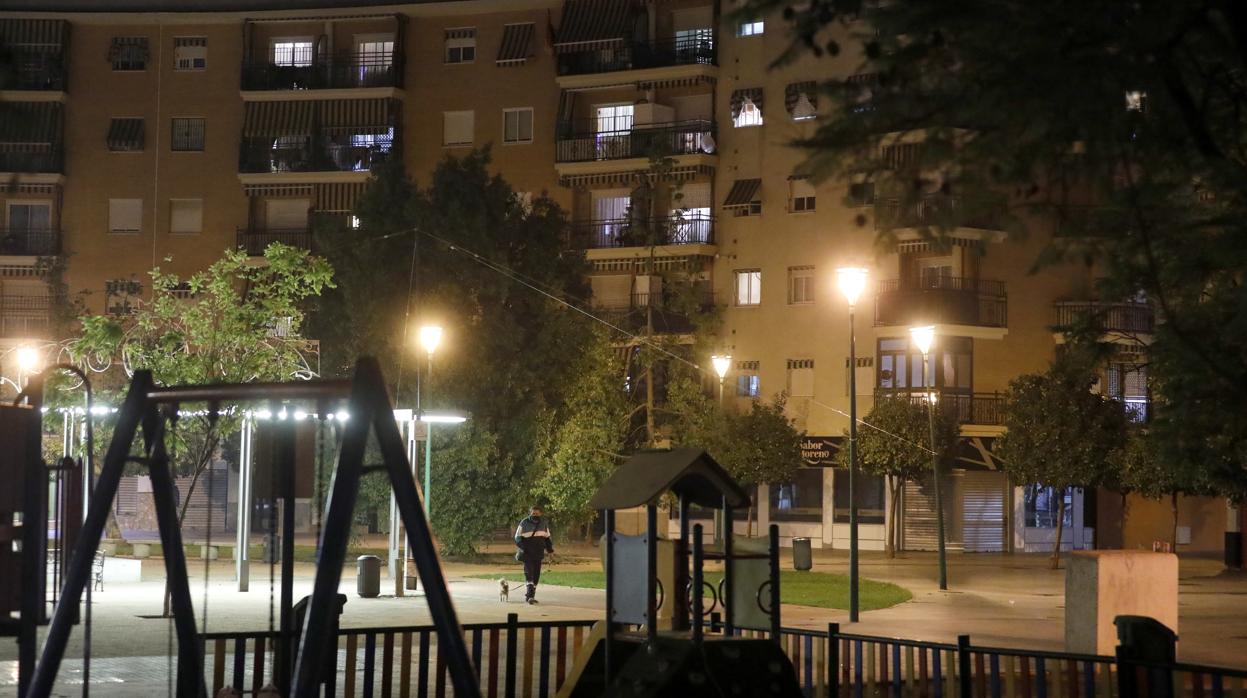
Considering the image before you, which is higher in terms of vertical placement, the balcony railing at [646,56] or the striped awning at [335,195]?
the balcony railing at [646,56]

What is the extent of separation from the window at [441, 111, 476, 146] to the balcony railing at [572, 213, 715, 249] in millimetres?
5493

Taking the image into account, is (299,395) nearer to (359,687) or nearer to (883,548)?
(359,687)

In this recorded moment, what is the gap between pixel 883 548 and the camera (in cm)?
5650

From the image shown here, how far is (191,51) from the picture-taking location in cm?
6250

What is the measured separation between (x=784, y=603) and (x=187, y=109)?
38.7m

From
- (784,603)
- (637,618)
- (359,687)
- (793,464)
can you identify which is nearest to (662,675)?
(637,618)

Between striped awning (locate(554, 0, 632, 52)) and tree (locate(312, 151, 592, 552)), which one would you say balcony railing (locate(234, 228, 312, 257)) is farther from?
tree (locate(312, 151, 592, 552))

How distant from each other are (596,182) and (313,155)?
10449 millimetres

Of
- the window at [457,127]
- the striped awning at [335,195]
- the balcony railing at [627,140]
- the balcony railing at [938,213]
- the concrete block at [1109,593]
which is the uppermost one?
the window at [457,127]

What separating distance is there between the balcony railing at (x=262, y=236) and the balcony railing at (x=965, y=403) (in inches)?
854

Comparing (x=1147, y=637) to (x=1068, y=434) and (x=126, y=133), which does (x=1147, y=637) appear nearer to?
(x=1068, y=434)

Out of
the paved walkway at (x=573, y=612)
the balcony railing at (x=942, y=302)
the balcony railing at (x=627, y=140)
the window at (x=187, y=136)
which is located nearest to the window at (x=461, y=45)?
the balcony railing at (x=627, y=140)

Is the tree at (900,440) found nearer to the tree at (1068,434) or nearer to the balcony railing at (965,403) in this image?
the balcony railing at (965,403)

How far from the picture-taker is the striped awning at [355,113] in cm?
6062
